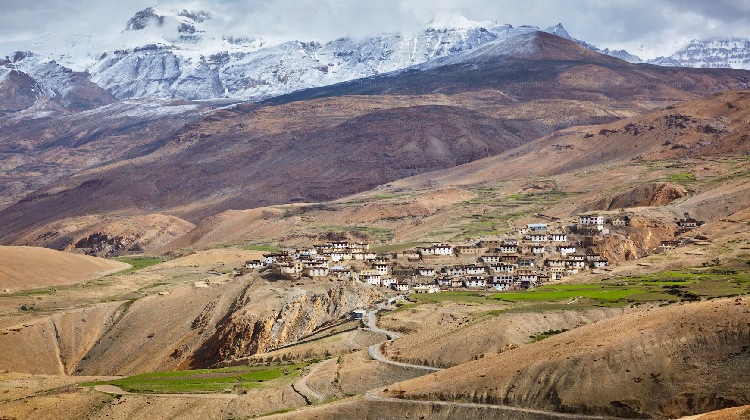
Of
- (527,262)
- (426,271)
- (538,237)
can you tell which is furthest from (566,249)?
(426,271)

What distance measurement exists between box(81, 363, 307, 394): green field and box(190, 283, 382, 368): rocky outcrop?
1376 cm

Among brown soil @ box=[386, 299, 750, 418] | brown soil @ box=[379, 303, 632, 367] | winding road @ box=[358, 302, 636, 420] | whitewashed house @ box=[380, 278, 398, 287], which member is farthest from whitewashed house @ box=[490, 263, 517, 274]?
brown soil @ box=[386, 299, 750, 418]

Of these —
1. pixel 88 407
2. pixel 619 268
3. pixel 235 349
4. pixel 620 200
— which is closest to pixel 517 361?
pixel 88 407

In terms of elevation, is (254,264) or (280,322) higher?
(254,264)

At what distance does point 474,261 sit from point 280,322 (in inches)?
1341

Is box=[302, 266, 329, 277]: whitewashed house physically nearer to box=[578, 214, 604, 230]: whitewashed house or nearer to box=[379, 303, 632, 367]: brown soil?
box=[379, 303, 632, 367]: brown soil

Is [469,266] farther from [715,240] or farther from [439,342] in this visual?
[439,342]

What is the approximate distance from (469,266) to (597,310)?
4170 cm

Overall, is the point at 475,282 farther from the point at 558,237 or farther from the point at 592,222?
the point at 592,222

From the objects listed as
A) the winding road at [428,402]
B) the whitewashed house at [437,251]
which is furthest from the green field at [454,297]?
the whitewashed house at [437,251]

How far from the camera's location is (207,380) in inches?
3314

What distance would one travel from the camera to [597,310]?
84.7 metres

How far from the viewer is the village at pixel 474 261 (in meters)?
120

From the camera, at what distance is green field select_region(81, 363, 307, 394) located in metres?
80.4
